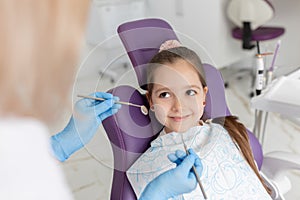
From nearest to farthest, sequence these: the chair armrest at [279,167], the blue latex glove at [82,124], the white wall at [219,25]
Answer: the blue latex glove at [82,124] → the chair armrest at [279,167] → the white wall at [219,25]

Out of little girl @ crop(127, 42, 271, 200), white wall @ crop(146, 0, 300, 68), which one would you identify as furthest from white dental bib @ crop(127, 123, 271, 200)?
white wall @ crop(146, 0, 300, 68)

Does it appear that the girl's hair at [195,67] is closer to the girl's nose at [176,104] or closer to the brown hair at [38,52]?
the girl's nose at [176,104]

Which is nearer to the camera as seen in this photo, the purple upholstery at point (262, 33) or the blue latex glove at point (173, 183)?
the blue latex glove at point (173, 183)

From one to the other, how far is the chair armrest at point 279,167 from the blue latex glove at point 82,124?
0.57 meters

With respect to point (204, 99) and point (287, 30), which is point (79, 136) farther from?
point (287, 30)

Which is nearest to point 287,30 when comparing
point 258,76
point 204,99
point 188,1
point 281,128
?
point 188,1

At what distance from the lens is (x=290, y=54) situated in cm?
289

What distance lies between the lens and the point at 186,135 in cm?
100

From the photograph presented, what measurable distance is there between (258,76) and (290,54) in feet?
5.59

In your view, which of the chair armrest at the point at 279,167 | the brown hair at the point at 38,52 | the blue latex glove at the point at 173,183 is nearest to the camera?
the brown hair at the point at 38,52

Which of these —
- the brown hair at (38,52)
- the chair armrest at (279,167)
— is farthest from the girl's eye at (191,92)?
the brown hair at (38,52)

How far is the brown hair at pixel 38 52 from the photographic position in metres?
0.35

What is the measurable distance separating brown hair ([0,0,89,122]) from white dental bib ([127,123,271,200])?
0.61 m

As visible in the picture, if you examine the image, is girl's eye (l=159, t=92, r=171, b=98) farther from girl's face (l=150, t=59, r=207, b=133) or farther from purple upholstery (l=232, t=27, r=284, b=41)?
purple upholstery (l=232, t=27, r=284, b=41)
